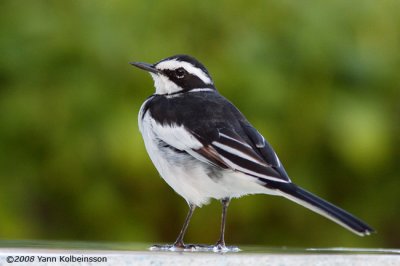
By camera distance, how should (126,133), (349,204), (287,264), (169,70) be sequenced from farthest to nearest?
(349,204), (126,133), (169,70), (287,264)

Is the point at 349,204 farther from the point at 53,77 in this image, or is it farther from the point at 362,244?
the point at 53,77

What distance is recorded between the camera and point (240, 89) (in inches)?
251

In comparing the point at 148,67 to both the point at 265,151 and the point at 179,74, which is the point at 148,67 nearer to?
the point at 179,74

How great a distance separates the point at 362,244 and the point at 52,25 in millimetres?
2480

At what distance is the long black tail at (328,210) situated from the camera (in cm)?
353

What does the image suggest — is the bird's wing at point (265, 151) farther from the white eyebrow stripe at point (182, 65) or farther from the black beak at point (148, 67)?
the black beak at point (148, 67)

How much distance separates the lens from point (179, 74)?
4.64 meters

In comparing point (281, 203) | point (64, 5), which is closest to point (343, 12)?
point (281, 203)

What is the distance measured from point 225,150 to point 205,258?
2.81 ft

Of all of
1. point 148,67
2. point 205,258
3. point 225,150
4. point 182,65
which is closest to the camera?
point 205,258

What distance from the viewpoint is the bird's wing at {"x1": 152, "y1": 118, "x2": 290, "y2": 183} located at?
400 centimetres

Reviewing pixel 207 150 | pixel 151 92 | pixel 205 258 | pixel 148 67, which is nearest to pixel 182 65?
pixel 148 67

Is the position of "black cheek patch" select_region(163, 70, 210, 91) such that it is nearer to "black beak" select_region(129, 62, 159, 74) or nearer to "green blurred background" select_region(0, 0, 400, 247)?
"black beak" select_region(129, 62, 159, 74)

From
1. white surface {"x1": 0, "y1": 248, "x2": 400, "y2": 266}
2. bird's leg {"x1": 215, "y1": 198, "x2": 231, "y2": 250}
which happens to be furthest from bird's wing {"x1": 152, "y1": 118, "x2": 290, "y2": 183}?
white surface {"x1": 0, "y1": 248, "x2": 400, "y2": 266}
